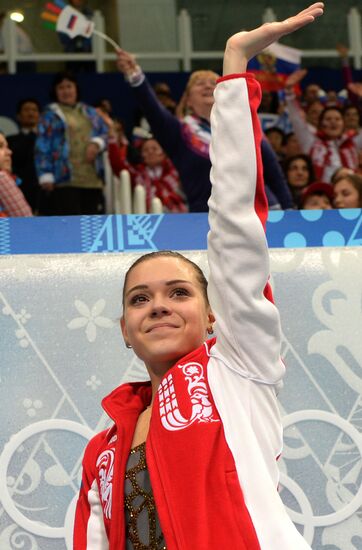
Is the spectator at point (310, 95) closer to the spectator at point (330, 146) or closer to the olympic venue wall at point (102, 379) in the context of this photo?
the spectator at point (330, 146)

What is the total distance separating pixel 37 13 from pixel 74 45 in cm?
42

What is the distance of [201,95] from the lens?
469 centimetres

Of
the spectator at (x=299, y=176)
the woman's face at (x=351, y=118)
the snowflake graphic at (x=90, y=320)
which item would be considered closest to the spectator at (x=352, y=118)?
the woman's face at (x=351, y=118)

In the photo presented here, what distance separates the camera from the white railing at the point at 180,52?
9.27 meters

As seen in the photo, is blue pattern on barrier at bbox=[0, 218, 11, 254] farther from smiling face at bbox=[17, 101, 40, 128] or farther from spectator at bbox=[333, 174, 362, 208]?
smiling face at bbox=[17, 101, 40, 128]

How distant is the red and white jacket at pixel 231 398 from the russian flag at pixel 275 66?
5.86 meters

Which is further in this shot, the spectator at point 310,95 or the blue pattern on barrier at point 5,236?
the spectator at point 310,95

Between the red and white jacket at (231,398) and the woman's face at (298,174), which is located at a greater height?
the red and white jacket at (231,398)

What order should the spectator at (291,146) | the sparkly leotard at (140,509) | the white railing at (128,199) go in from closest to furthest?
the sparkly leotard at (140,509) < the white railing at (128,199) < the spectator at (291,146)

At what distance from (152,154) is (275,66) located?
1884 millimetres

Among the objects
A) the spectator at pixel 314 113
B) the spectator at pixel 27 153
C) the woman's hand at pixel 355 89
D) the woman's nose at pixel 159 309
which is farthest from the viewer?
the woman's hand at pixel 355 89

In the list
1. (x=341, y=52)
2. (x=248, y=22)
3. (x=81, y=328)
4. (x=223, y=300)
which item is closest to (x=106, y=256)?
(x=81, y=328)

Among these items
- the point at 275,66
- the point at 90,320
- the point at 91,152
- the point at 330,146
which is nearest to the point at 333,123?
the point at 330,146

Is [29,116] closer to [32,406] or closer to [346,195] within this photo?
[346,195]
